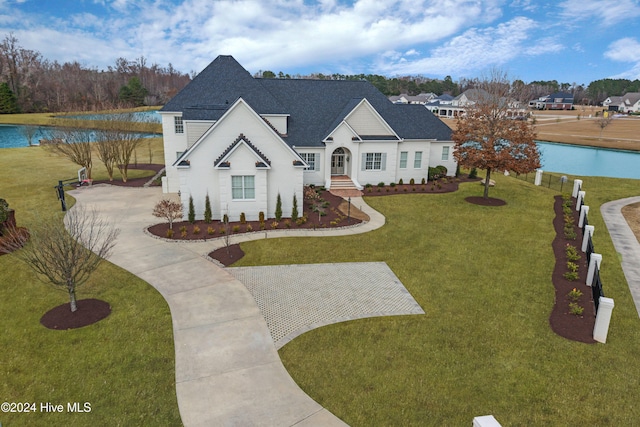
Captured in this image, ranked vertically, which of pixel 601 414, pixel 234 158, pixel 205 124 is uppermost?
pixel 205 124

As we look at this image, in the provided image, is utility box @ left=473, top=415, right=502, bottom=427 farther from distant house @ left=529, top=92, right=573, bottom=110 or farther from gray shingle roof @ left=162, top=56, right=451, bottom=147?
distant house @ left=529, top=92, right=573, bottom=110

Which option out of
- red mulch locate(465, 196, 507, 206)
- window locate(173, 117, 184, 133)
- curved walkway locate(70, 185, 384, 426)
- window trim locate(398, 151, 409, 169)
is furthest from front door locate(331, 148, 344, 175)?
curved walkway locate(70, 185, 384, 426)

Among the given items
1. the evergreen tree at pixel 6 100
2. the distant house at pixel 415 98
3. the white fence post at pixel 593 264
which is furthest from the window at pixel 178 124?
the distant house at pixel 415 98

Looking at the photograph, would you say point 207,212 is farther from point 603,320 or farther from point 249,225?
point 603,320

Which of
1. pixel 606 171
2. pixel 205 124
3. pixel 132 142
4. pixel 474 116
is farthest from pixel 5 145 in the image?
pixel 606 171

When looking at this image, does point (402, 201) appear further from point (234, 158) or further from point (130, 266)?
point (130, 266)

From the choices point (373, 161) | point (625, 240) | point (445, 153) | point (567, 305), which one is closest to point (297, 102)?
point (373, 161)
